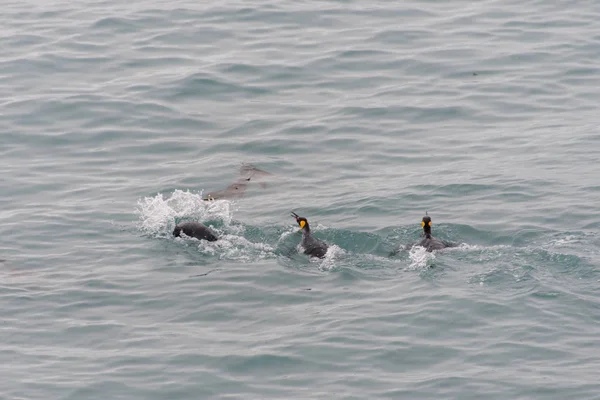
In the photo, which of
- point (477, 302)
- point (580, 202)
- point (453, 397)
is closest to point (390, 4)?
point (580, 202)

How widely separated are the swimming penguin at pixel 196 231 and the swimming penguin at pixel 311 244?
1431mm

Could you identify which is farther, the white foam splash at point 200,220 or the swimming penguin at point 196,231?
the swimming penguin at point 196,231

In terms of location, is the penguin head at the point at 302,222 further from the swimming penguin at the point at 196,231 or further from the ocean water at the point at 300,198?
the swimming penguin at the point at 196,231

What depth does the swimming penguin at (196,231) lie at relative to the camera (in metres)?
16.7

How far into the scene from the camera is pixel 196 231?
16.7 metres

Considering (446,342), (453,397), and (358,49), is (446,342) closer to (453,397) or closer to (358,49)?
(453,397)

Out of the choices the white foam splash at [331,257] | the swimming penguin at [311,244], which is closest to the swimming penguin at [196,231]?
the swimming penguin at [311,244]

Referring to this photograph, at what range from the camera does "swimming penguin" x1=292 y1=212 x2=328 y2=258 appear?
15961 millimetres

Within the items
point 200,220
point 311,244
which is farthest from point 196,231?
point 311,244

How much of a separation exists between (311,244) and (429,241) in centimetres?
178

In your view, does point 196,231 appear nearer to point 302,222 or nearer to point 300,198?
point 302,222

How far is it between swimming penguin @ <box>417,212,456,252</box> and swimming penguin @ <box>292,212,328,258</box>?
1.46 m

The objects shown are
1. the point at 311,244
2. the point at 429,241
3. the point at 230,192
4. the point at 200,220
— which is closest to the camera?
the point at 429,241

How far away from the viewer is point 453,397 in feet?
38.6
